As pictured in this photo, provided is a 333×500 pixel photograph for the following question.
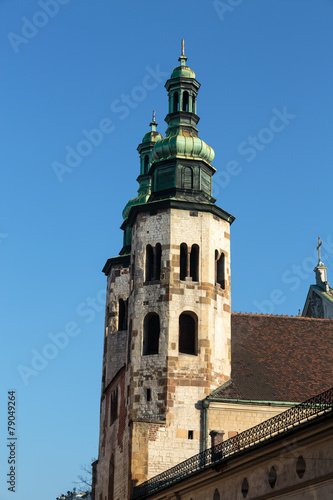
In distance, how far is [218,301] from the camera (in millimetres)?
42781

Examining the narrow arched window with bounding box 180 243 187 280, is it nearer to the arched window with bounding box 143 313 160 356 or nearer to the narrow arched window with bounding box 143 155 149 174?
the arched window with bounding box 143 313 160 356

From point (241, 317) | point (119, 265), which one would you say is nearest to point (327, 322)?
point (241, 317)

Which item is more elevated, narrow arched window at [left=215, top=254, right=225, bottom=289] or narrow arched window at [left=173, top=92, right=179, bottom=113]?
narrow arched window at [left=173, top=92, right=179, bottom=113]

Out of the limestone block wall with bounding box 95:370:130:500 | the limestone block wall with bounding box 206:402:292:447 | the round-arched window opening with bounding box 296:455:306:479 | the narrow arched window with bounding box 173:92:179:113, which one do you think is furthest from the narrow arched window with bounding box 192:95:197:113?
the round-arched window opening with bounding box 296:455:306:479

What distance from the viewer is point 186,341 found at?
41844mm

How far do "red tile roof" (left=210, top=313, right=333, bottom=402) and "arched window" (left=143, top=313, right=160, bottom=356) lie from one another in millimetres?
3880

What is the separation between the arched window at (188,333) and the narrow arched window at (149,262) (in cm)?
267

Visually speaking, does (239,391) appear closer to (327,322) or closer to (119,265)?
(327,322)

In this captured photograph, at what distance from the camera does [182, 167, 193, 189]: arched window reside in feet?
147

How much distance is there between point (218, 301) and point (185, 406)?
19.0ft

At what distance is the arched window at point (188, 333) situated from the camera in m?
41.7

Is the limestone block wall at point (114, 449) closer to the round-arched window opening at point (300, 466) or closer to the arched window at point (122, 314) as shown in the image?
the arched window at point (122, 314)

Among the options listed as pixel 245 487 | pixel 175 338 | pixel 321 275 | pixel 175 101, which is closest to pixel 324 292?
pixel 321 275

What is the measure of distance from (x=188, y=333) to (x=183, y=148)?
10282 mm
